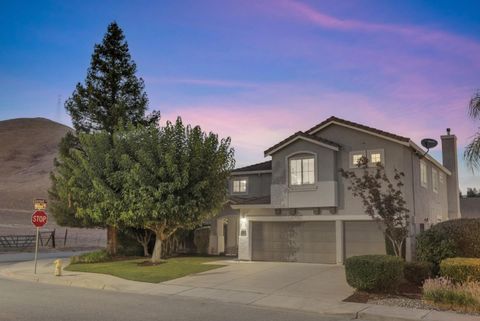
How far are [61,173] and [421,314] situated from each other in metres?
19.6

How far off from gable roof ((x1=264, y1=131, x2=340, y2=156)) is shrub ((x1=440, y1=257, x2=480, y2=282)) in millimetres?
9465

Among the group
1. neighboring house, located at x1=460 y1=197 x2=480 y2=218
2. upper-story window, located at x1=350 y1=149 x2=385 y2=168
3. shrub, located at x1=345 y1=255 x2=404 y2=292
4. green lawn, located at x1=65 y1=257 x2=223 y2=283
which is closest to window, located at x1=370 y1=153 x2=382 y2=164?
upper-story window, located at x1=350 y1=149 x2=385 y2=168

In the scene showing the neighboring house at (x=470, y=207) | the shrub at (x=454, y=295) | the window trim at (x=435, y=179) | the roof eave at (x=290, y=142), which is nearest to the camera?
the shrub at (x=454, y=295)

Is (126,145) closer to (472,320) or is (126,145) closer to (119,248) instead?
(119,248)

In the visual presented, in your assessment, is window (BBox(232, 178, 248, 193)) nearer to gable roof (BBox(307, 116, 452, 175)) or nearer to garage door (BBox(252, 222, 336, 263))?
garage door (BBox(252, 222, 336, 263))

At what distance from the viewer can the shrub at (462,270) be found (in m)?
13.0

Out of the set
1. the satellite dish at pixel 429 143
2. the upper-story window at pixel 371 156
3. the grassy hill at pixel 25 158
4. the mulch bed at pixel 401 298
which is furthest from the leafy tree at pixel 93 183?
the grassy hill at pixel 25 158

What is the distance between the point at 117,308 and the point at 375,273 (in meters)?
6.95

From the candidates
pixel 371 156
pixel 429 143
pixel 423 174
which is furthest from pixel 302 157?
pixel 423 174

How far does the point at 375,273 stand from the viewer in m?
13.5

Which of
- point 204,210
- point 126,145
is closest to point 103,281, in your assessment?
point 204,210

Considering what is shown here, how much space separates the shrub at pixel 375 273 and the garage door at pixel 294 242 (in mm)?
8278

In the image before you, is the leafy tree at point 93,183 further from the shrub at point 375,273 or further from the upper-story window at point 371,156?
the shrub at point 375,273

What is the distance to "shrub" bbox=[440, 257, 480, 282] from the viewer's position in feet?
42.6
